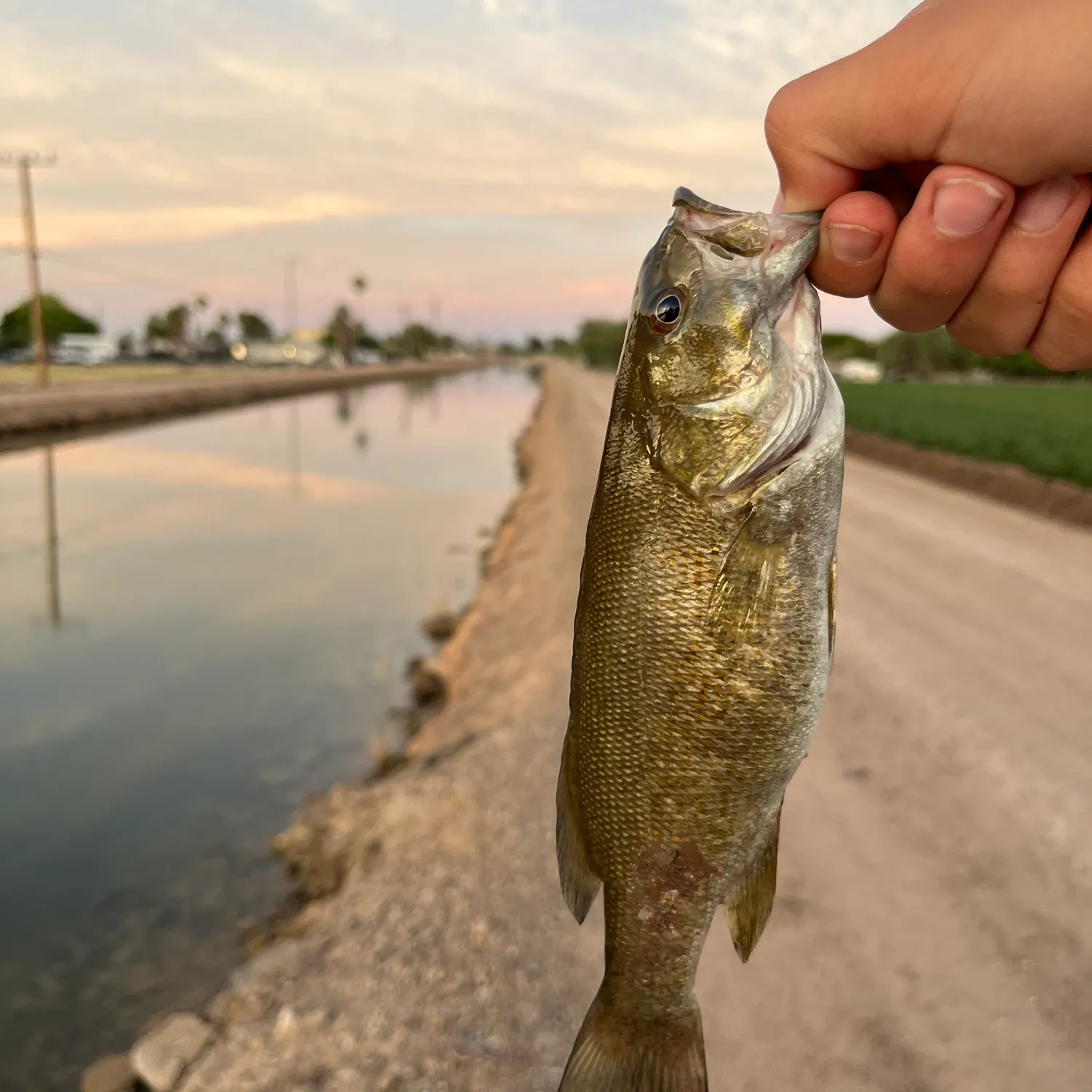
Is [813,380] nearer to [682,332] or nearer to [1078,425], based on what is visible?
[682,332]

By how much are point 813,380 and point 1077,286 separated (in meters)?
0.66

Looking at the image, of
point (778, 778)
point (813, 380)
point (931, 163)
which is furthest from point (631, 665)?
point (931, 163)

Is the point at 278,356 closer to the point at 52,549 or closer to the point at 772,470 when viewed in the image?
the point at 52,549

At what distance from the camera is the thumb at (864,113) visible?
5.25 ft

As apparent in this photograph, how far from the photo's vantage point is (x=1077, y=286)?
1.96 m

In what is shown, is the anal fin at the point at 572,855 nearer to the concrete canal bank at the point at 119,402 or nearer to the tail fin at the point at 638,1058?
the tail fin at the point at 638,1058

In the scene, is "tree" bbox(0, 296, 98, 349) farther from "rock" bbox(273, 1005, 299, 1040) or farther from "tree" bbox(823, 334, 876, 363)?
"rock" bbox(273, 1005, 299, 1040)

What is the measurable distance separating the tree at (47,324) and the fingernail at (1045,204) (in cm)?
10653

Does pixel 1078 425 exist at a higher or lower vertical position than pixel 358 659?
higher

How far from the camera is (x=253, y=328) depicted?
149 metres

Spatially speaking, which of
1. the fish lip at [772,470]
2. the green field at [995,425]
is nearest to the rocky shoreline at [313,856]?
the fish lip at [772,470]

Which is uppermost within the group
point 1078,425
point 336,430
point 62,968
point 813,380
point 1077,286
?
point 1077,286

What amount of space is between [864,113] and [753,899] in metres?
1.72

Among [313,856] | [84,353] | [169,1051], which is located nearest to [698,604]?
[169,1051]
